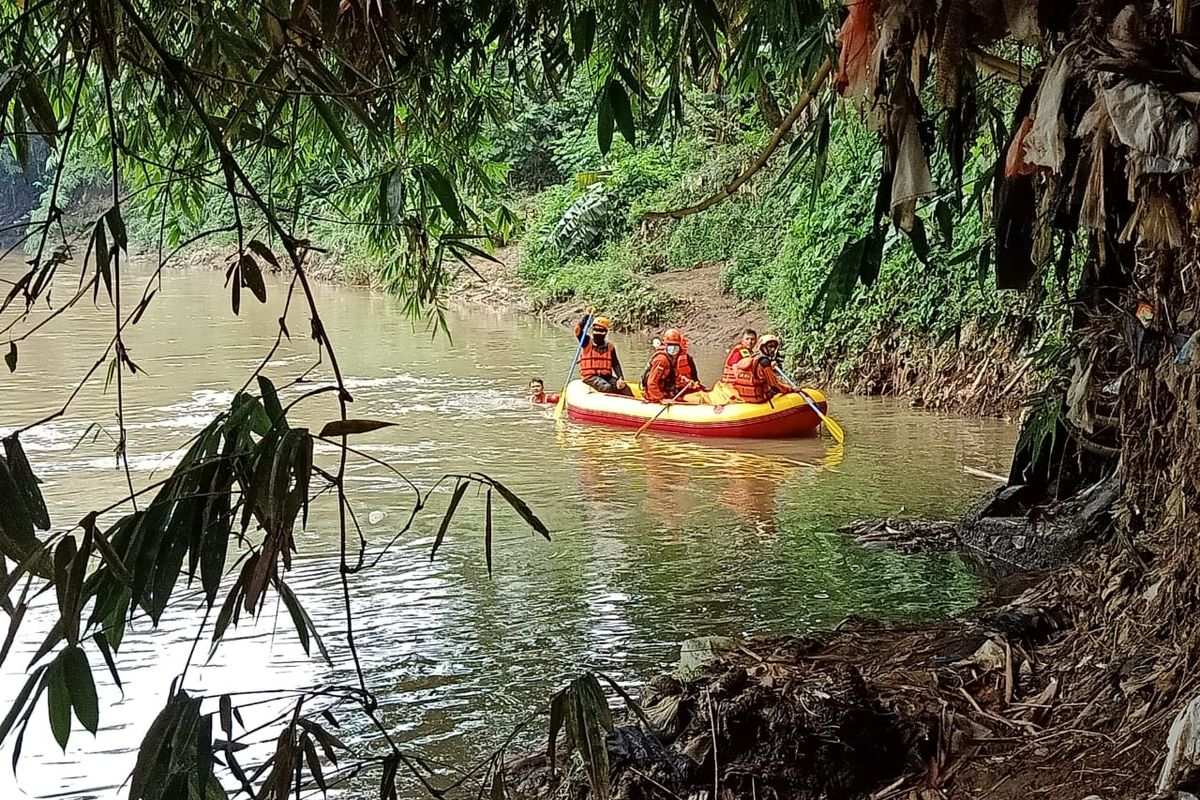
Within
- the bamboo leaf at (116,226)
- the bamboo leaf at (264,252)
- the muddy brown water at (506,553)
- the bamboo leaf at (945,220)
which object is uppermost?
the bamboo leaf at (945,220)

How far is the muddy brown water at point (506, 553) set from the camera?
18.1 feet

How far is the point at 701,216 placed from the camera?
20.5 metres

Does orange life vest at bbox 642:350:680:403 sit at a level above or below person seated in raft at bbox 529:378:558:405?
above

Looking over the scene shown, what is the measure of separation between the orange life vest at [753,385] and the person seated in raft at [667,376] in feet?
2.73

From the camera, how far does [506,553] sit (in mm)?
7914

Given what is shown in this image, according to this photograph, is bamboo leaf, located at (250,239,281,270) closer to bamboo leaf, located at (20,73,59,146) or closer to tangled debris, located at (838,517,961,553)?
bamboo leaf, located at (20,73,59,146)

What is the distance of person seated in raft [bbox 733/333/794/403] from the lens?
11758mm

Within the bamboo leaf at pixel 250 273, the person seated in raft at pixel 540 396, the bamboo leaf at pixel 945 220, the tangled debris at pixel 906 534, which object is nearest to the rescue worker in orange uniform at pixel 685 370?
the person seated in raft at pixel 540 396

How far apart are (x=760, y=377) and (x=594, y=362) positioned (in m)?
2.12

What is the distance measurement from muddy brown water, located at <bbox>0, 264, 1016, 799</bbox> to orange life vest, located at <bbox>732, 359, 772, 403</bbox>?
0.48 metres

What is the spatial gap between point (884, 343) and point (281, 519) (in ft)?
42.6

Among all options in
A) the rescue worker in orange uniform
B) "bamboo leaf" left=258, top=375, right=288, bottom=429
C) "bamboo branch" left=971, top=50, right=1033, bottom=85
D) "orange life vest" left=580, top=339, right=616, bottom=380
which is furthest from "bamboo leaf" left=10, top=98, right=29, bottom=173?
"orange life vest" left=580, top=339, right=616, bottom=380

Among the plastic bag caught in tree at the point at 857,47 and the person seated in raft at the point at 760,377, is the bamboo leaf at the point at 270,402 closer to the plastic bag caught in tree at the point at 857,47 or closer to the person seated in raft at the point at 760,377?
the plastic bag caught in tree at the point at 857,47

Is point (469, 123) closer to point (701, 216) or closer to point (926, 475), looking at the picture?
point (926, 475)
